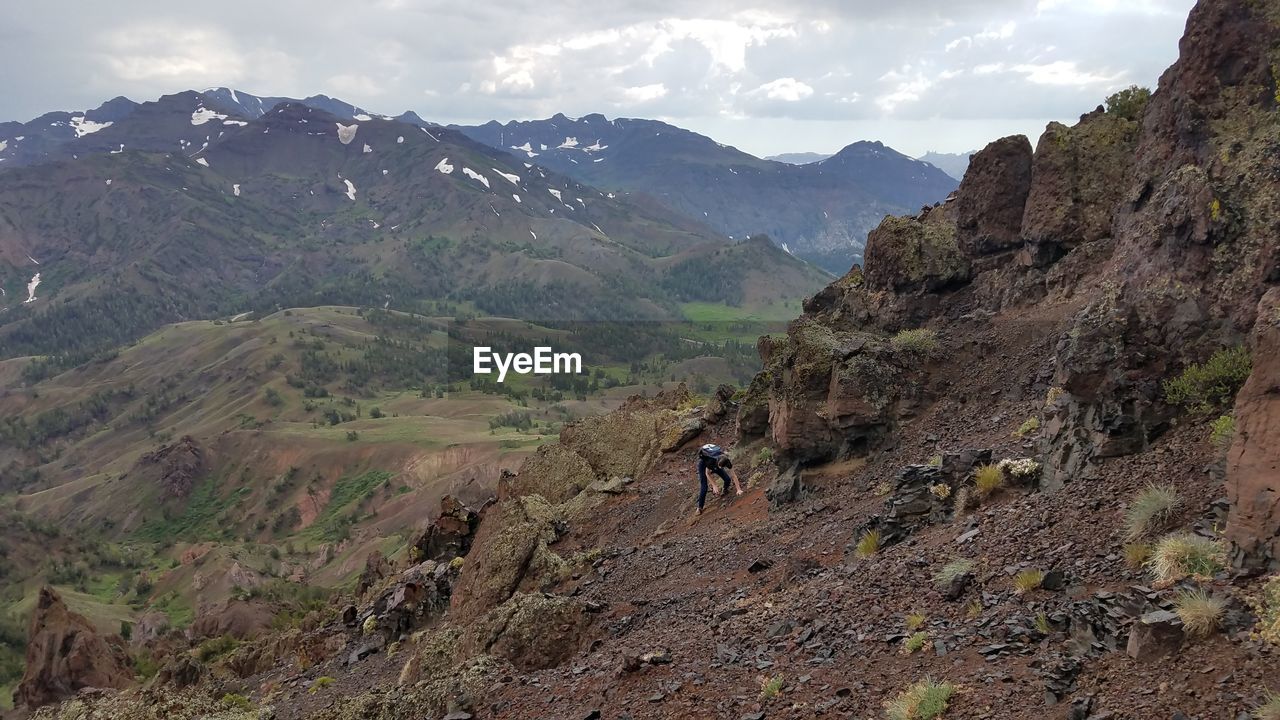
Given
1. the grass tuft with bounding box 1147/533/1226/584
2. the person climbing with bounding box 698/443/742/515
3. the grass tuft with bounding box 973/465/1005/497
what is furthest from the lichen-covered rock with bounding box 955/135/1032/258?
the grass tuft with bounding box 1147/533/1226/584

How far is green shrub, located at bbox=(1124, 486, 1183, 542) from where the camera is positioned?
32.5ft

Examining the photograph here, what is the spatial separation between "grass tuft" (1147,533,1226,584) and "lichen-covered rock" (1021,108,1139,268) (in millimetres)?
15924

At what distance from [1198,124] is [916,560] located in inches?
512

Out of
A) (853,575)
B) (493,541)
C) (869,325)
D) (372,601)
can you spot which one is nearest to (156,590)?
(372,601)

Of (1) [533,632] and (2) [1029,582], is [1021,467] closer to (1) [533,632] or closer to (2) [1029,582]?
(2) [1029,582]

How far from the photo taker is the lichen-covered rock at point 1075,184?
75.2 ft

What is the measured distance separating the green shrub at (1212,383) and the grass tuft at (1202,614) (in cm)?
500

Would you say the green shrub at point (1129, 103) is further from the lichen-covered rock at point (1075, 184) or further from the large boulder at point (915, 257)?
the large boulder at point (915, 257)

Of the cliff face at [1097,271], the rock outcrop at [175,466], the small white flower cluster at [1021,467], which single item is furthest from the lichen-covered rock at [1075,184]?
the rock outcrop at [175,466]

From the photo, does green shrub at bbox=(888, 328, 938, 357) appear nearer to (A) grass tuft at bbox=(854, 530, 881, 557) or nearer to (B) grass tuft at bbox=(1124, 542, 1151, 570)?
(A) grass tuft at bbox=(854, 530, 881, 557)

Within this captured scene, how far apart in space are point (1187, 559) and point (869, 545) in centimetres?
616

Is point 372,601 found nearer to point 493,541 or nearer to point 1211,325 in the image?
point 493,541

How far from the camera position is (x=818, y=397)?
21688 mm

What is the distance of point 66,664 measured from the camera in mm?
43625
